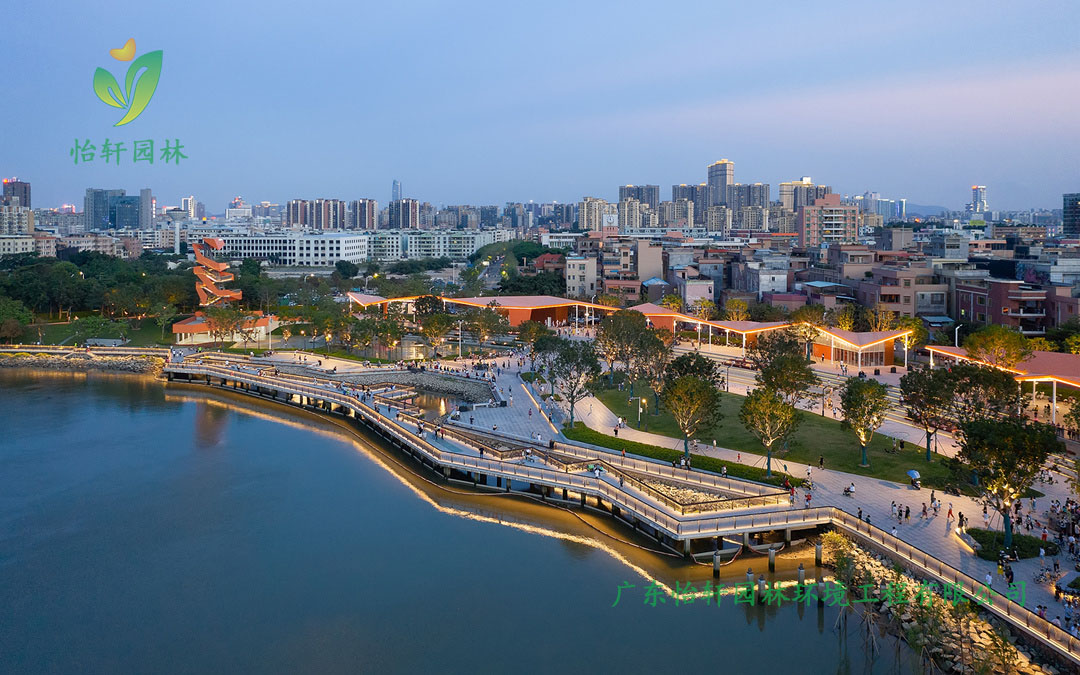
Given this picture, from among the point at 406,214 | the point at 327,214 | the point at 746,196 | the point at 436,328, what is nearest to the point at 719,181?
the point at 746,196

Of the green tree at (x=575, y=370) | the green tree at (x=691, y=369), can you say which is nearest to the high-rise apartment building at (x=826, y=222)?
the green tree at (x=691, y=369)

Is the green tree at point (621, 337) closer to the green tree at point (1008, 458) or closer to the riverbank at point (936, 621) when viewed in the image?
the green tree at point (1008, 458)

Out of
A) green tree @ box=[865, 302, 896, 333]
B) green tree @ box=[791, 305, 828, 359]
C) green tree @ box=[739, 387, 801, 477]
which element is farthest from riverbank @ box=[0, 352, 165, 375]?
green tree @ box=[865, 302, 896, 333]

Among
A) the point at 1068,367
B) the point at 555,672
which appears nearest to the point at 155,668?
the point at 555,672

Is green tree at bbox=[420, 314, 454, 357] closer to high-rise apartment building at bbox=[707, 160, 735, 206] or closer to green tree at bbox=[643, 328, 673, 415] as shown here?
green tree at bbox=[643, 328, 673, 415]

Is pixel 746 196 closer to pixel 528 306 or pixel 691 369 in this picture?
pixel 528 306
